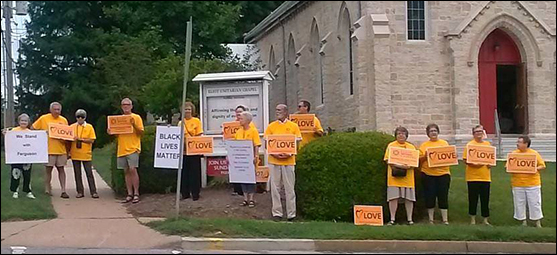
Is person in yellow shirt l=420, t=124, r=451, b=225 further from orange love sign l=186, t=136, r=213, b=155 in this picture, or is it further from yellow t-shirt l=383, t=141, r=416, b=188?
orange love sign l=186, t=136, r=213, b=155

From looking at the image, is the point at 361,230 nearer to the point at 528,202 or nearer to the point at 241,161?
the point at 241,161

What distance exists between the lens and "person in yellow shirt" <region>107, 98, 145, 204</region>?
13.9 meters

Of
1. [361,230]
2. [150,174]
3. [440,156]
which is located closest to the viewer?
[361,230]

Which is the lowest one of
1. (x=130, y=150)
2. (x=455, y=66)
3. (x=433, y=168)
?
(x=433, y=168)

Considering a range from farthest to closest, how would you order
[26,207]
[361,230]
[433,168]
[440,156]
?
[26,207], [433,168], [440,156], [361,230]

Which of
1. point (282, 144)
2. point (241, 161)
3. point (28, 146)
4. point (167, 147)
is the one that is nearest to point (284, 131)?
point (282, 144)

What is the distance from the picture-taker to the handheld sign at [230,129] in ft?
46.2

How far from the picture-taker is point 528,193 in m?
12.3

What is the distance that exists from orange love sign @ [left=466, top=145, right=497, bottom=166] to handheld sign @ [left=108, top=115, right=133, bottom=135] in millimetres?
6106

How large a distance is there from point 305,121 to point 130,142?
3.29 meters

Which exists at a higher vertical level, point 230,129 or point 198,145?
point 230,129

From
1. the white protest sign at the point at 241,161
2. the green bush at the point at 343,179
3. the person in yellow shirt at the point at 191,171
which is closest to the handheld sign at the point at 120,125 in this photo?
the person in yellow shirt at the point at 191,171

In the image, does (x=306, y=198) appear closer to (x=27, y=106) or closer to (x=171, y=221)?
(x=171, y=221)

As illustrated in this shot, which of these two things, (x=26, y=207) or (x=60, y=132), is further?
(x=60, y=132)
